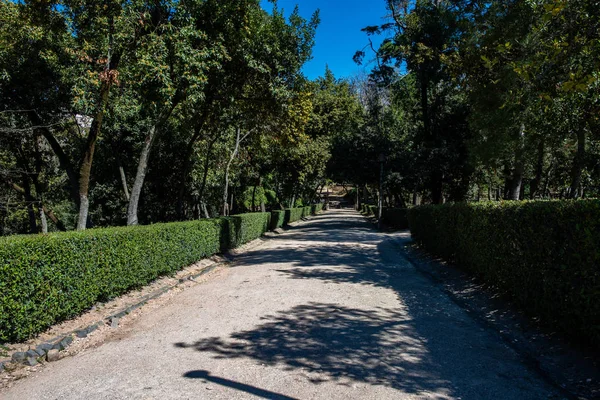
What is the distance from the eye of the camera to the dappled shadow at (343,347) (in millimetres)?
3795

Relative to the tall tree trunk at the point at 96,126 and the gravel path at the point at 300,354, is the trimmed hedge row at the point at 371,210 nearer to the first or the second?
the tall tree trunk at the point at 96,126

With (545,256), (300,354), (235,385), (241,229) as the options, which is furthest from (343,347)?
(241,229)

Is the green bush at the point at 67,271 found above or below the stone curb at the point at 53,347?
above

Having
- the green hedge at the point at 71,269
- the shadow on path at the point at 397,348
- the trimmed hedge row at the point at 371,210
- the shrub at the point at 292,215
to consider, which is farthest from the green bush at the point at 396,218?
the green hedge at the point at 71,269

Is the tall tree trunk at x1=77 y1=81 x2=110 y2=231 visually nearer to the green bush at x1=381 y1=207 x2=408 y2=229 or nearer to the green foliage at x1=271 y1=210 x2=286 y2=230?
the green foliage at x1=271 y1=210 x2=286 y2=230

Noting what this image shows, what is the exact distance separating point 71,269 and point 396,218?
2069 centimetres

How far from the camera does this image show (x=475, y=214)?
7879 mm

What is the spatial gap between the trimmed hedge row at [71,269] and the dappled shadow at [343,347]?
183 cm

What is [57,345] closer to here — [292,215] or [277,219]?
[277,219]

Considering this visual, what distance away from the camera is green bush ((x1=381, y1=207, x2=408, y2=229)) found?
2319 centimetres

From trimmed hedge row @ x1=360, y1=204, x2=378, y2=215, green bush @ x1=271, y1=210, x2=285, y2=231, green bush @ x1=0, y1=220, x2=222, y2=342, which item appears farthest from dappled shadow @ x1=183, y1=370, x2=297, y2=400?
trimmed hedge row @ x1=360, y1=204, x2=378, y2=215

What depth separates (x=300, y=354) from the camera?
4348 millimetres

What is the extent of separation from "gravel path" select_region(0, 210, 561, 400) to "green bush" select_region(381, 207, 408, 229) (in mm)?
15843

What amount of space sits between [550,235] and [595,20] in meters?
2.90
